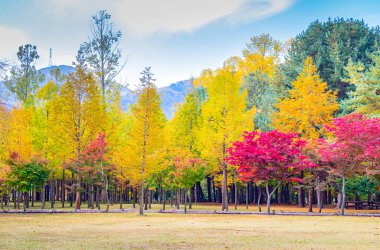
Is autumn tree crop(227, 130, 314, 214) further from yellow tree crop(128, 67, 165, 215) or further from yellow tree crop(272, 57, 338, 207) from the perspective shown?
yellow tree crop(128, 67, 165, 215)

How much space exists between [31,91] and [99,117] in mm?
16635

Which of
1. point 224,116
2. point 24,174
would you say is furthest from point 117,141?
point 224,116

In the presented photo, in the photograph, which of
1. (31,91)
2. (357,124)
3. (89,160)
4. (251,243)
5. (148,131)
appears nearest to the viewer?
(251,243)

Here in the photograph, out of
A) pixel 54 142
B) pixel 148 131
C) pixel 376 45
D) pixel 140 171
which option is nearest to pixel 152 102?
pixel 148 131

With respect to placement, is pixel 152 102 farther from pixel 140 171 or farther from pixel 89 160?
pixel 89 160

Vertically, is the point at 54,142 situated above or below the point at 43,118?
below

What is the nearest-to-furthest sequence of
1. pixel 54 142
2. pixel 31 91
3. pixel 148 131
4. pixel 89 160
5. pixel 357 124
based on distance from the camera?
pixel 357 124, pixel 148 131, pixel 89 160, pixel 54 142, pixel 31 91

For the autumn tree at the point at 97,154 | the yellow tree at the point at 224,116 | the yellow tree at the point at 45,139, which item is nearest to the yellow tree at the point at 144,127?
the autumn tree at the point at 97,154

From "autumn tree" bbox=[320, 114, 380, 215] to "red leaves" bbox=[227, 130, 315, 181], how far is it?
81.9 inches

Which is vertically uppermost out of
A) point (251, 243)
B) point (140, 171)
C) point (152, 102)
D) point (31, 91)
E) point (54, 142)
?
point (31, 91)

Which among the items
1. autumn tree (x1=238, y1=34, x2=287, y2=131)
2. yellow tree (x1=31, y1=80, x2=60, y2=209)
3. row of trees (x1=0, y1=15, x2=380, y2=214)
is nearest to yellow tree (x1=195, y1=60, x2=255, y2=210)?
row of trees (x1=0, y1=15, x2=380, y2=214)

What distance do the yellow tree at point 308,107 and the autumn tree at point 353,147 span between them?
6.63m

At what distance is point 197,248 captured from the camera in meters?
11.9

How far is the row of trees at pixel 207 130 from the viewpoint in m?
30.6
